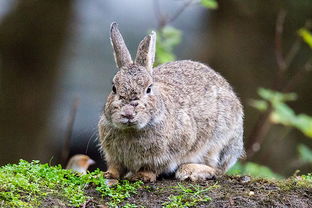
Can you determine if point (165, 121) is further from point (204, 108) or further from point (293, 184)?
point (293, 184)

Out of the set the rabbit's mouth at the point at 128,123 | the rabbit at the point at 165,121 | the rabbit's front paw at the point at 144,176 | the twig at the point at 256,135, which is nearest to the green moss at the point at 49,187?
the rabbit's front paw at the point at 144,176

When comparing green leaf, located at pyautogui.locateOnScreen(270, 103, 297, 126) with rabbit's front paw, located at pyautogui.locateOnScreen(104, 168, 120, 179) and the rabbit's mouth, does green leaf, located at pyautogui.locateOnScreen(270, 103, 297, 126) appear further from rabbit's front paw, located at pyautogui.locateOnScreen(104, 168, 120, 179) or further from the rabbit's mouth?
the rabbit's mouth

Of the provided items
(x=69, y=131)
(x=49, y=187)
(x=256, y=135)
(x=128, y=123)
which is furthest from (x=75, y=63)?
(x=49, y=187)

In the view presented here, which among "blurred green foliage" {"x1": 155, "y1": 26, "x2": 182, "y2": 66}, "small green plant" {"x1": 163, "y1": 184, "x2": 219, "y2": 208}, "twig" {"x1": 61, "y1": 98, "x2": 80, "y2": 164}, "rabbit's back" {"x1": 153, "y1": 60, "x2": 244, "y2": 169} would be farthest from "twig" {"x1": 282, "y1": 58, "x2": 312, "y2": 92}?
"small green plant" {"x1": 163, "y1": 184, "x2": 219, "y2": 208}

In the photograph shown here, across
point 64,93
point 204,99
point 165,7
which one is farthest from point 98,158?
point 204,99

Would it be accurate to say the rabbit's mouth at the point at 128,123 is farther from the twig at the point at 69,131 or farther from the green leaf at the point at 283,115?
the green leaf at the point at 283,115
